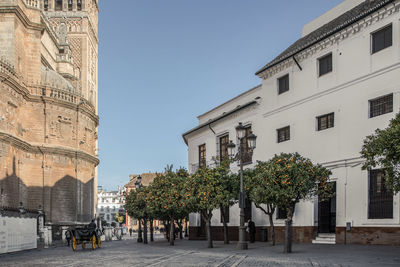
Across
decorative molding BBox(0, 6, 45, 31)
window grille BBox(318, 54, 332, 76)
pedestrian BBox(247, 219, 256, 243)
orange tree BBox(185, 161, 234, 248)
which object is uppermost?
decorative molding BBox(0, 6, 45, 31)

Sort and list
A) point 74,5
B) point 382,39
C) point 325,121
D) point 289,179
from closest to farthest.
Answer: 1. point 289,179
2. point 382,39
3. point 325,121
4. point 74,5

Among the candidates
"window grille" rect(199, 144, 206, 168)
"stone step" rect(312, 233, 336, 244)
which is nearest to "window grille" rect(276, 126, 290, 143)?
"stone step" rect(312, 233, 336, 244)

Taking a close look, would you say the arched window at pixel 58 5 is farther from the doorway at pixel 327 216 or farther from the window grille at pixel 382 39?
the window grille at pixel 382 39

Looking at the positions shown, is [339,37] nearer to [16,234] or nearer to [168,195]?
[168,195]

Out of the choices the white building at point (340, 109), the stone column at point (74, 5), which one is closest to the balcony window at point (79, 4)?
the stone column at point (74, 5)

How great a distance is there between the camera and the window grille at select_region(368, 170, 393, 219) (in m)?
20.0

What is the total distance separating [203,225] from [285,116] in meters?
15.3

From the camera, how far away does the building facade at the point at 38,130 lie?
3975 centimetres

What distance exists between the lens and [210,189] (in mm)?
25062

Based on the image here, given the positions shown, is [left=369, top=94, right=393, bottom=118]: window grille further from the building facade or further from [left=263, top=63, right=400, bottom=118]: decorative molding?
the building facade

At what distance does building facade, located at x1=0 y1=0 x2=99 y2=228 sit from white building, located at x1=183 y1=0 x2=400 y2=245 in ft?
67.6

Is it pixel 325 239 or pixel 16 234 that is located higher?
pixel 16 234

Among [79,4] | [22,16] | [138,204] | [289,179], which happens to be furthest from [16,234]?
[79,4]

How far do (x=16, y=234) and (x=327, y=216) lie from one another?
15634 mm
